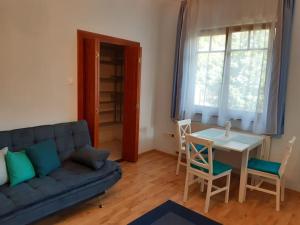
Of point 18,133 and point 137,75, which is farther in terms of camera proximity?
point 137,75

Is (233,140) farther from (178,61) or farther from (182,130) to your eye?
(178,61)

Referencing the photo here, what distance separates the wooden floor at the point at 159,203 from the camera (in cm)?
247

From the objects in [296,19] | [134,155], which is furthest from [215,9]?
[134,155]

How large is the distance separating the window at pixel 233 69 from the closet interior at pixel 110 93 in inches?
72.0

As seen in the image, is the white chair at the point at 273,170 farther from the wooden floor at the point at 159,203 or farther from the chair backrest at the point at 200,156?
the chair backrest at the point at 200,156

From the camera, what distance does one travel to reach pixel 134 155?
4.06m

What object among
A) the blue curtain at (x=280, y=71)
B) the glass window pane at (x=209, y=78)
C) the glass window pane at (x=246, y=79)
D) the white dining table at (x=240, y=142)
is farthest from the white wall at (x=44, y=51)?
the blue curtain at (x=280, y=71)

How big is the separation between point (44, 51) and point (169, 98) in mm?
2359

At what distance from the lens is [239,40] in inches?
137

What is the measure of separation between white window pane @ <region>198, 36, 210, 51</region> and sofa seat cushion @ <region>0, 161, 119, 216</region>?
2.38 meters

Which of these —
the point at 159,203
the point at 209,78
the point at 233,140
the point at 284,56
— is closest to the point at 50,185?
the point at 159,203

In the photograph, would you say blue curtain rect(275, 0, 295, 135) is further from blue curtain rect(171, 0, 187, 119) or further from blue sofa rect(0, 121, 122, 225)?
blue sofa rect(0, 121, 122, 225)

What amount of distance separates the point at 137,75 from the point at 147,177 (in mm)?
1618

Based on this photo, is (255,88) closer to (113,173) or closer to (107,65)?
(113,173)
